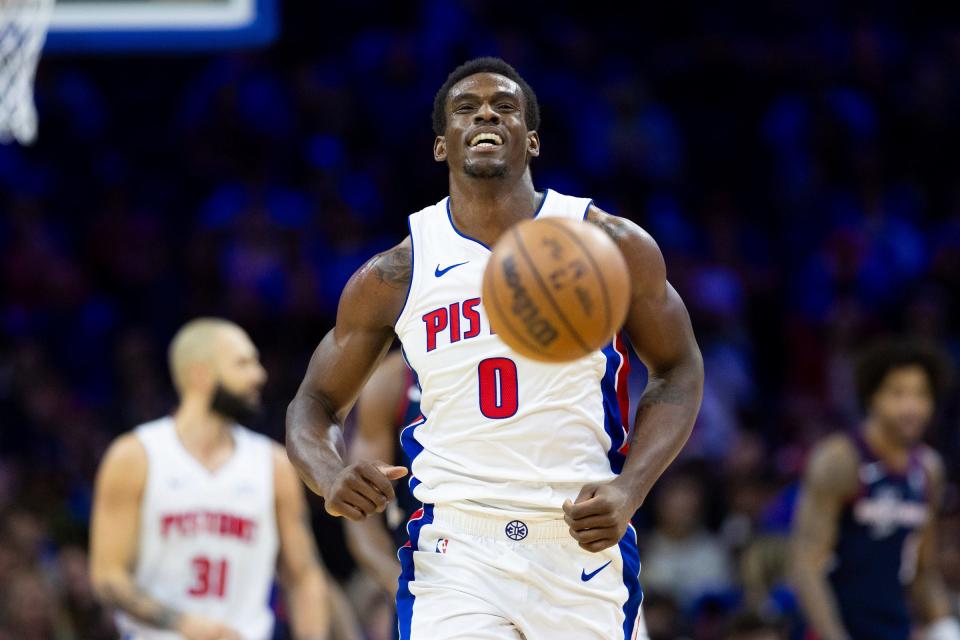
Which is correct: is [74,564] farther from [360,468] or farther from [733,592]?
[360,468]

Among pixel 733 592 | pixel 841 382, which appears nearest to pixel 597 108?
pixel 841 382

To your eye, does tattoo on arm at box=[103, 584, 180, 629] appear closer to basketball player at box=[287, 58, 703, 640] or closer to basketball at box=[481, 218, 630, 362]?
basketball player at box=[287, 58, 703, 640]

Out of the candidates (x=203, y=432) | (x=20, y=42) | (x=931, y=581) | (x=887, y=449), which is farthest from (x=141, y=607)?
(x=931, y=581)

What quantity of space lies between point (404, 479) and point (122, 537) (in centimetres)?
151

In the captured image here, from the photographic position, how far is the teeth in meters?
4.04

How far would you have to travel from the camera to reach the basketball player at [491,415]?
3.82 metres

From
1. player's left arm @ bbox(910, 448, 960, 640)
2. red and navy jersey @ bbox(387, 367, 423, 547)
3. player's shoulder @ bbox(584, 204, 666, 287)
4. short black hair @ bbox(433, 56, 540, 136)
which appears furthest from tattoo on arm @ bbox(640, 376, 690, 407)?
player's left arm @ bbox(910, 448, 960, 640)

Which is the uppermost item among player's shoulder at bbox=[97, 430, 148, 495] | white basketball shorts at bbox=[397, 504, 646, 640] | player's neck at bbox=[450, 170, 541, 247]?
player's neck at bbox=[450, 170, 541, 247]

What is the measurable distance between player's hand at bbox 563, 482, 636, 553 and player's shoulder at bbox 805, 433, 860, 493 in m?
3.09

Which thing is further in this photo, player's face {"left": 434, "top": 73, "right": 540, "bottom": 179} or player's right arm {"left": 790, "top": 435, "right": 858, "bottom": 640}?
player's right arm {"left": 790, "top": 435, "right": 858, "bottom": 640}

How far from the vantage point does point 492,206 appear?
411 cm

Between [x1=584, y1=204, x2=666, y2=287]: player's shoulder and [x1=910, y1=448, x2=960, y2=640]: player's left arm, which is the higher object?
[x1=584, y1=204, x2=666, y2=287]: player's shoulder

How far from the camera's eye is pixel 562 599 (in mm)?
3822

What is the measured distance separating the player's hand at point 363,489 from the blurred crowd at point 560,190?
4896 mm
